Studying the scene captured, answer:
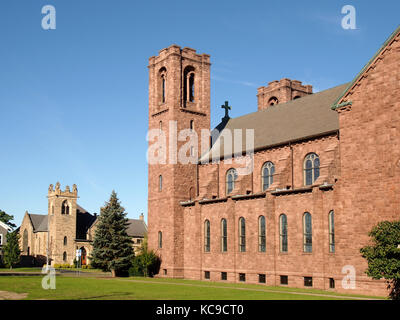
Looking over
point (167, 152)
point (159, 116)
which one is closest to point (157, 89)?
point (159, 116)

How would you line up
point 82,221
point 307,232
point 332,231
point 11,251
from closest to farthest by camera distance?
point 332,231 → point 307,232 → point 11,251 → point 82,221

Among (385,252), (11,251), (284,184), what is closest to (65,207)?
(11,251)

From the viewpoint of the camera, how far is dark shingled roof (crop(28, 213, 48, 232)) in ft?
291

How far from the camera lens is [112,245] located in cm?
4759

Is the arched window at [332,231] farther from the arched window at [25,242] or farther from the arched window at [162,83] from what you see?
the arched window at [25,242]

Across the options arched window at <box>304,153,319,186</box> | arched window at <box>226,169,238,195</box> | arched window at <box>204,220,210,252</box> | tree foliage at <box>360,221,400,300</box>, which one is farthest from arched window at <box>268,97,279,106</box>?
tree foliage at <box>360,221,400,300</box>

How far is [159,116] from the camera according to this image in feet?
164

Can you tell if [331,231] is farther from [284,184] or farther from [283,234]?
[284,184]

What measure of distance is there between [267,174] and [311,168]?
4.75 m

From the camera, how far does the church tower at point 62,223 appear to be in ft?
274

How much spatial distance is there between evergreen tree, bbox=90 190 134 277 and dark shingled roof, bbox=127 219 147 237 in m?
47.5

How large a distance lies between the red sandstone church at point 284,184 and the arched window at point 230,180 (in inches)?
4.2

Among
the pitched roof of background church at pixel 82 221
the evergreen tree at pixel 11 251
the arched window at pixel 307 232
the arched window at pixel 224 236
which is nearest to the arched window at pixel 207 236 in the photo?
the arched window at pixel 224 236
